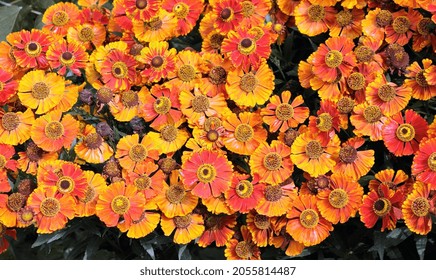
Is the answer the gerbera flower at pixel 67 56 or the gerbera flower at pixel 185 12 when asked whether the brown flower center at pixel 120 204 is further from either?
the gerbera flower at pixel 185 12

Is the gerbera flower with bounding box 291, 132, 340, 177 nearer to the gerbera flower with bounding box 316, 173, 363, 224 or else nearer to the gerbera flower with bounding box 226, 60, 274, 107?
the gerbera flower with bounding box 316, 173, 363, 224

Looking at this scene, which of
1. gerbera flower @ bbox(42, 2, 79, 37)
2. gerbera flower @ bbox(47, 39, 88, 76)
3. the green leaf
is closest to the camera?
gerbera flower @ bbox(47, 39, 88, 76)

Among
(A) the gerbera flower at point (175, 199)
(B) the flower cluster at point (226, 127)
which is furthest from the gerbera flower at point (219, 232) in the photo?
(A) the gerbera flower at point (175, 199)

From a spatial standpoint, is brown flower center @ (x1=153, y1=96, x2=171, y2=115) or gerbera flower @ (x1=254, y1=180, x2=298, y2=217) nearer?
gerbera flower @ (x1=254, y1=180, x2=298, y2=217)

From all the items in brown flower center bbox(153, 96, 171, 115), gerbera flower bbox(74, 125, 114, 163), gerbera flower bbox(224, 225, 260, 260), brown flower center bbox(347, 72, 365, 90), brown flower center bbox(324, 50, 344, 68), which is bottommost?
gerbera flower bbox(224, 225, 260, 260)

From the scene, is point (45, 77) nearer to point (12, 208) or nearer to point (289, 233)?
point (12, 208)

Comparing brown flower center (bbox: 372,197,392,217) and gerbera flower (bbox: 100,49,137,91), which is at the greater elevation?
brown flower center (bbox: 372,197,392,217)

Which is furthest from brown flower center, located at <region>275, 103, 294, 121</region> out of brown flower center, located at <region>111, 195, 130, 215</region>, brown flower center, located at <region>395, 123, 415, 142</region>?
brown flower center, located at <region>111, 195, 130, 215</region>
